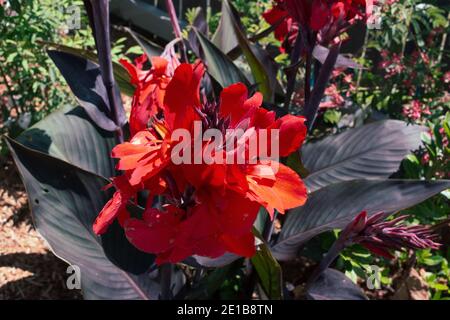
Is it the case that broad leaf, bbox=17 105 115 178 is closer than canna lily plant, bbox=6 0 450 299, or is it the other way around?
canna lily plant, bbox=6 0 450 299

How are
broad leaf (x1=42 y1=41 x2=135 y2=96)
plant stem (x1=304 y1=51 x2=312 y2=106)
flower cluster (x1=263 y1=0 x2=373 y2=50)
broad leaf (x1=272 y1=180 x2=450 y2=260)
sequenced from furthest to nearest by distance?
broad leaf (x1=42 y1=41 x2=135 y2=96), broad leaf (x1=272 y1=180 x2=450 y2=260), plant stem (x1=304 y1=51 x2=312 y2=106), flower cluster (x1=263 y1=0 x2=373 y2=50)

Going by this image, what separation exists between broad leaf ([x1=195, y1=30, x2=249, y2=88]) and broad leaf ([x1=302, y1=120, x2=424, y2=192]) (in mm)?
391

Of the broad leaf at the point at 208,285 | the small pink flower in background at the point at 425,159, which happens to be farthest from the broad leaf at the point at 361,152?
the broad leaf at the point at 208,285

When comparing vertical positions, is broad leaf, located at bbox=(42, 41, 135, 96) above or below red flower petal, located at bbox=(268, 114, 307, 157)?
below

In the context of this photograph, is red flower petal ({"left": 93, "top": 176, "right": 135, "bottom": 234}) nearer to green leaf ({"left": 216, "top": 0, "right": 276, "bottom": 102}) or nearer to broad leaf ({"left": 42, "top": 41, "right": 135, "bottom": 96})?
green leaf ({"left": 216, "top": 0, "right": 276, "bottom": 102})

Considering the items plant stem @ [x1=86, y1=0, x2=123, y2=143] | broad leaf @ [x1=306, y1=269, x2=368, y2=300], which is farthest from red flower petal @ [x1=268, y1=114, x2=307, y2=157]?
broad leaf @ [x1=306, y1=269, x2=368, y2=300]

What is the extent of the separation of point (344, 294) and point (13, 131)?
1.30 m

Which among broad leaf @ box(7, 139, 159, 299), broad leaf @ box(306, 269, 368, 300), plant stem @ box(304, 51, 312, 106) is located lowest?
broad leaf @ box(306, 269, 368, 300)

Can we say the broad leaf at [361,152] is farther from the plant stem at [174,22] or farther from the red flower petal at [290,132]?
the red flower petal at [290,132]

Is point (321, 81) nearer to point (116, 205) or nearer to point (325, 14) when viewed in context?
point (325, 14)

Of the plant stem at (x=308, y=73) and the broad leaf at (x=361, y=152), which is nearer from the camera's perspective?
the plant stem at (x=308, y=73)

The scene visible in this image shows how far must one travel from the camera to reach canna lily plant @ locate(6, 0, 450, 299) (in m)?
0.57

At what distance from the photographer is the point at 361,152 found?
1426 millimetres

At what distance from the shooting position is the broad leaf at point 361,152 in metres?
1.37
